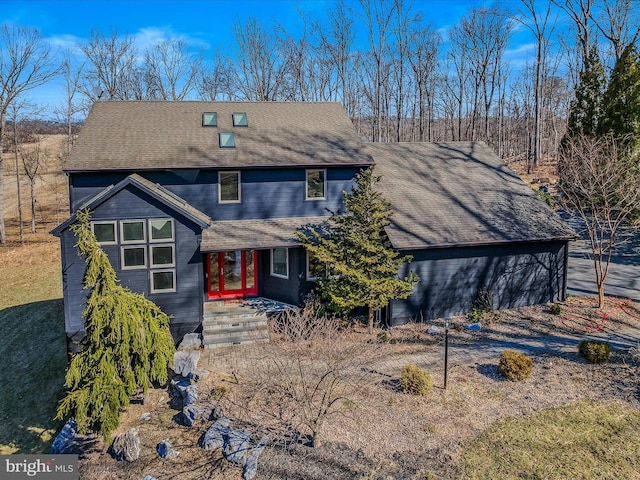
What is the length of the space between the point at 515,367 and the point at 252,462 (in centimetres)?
656

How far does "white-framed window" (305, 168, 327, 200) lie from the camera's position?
52.0ft

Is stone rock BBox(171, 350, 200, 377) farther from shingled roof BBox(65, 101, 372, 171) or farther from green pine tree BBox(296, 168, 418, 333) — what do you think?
shingled roof BBox(65, 101, 372, 171)

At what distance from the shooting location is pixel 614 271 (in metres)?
19.8

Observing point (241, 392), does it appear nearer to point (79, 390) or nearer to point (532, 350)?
point (79, 390)

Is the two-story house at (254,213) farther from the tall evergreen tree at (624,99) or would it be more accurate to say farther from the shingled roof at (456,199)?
the tall evergreen tree at (624,99)

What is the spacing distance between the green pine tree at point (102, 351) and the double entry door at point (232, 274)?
6.09 metres

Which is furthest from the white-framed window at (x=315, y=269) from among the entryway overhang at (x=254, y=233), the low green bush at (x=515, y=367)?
the low green bush at (x=515, y=367)

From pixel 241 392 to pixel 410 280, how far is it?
248 inches

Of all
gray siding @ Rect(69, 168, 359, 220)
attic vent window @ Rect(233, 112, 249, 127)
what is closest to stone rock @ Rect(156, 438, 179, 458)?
gray siding @ Rect(69, 168, 359, 220)

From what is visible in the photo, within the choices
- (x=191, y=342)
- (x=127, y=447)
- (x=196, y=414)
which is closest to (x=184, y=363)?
(x=191, y=342)

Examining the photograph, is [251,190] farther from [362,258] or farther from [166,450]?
[166,450]

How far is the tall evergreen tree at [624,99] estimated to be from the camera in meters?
23.8

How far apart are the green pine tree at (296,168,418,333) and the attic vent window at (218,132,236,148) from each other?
4.72 m

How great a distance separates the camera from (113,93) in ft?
117
